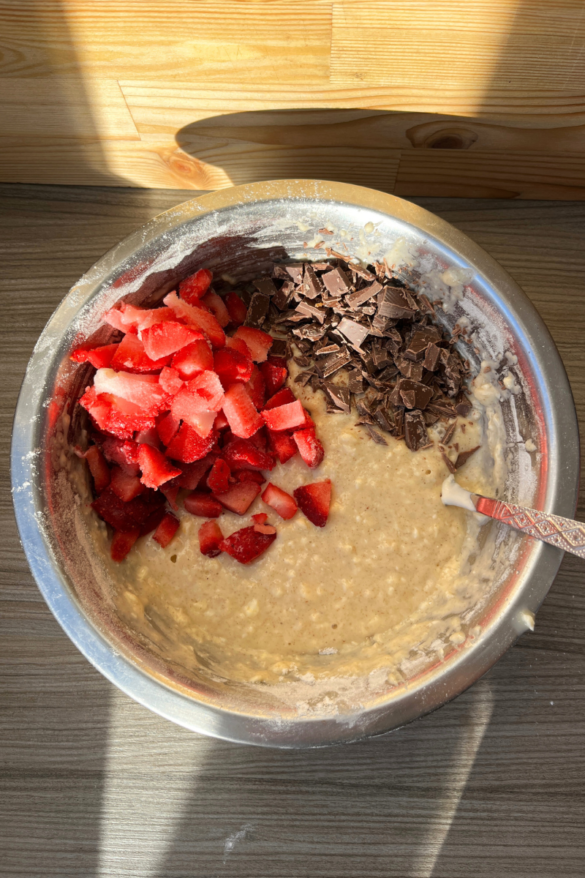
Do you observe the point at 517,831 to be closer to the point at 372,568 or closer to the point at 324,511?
the point at 372,568

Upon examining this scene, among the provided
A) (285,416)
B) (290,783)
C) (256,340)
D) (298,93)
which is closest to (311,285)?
(256,340)

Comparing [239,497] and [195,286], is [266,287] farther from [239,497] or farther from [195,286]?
[239,497]

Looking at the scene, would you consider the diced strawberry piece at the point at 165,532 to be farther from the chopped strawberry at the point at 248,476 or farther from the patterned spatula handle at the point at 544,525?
the patterned spatula handle at the point at 544,525

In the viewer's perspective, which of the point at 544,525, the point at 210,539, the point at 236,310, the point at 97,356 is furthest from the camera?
the point at 236,310

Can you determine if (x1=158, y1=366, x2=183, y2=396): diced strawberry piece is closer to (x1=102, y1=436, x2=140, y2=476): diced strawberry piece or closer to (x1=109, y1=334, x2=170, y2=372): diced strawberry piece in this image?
(x1=109, y1=334, x2=170, y2=372): diced strawberry piece

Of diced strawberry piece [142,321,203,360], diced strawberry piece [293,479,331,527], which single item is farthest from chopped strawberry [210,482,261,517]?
diced strawberry piece [142,321,203,360]

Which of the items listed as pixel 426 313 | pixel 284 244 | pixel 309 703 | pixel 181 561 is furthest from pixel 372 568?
pixel 284 244

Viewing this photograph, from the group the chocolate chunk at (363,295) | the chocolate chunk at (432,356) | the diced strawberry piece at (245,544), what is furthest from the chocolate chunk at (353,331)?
the diced strawberry piece at (245,544)
